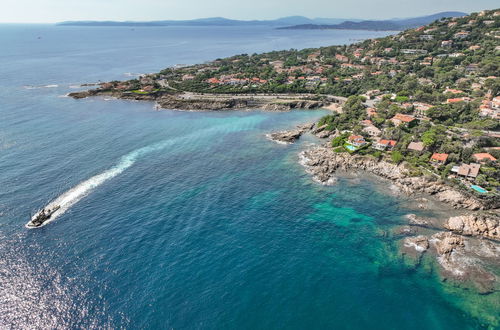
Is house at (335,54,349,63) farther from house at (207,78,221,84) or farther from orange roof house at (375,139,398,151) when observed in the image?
orange roof house at (375,139,398,151)

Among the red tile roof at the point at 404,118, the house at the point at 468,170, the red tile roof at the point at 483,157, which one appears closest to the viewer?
the house at the point at 468,170

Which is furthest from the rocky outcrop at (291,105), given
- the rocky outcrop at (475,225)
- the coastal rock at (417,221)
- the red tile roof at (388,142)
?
the rocky outcrop at (475,225)

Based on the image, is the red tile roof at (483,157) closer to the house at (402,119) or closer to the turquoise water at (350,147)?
the house at (402,119)

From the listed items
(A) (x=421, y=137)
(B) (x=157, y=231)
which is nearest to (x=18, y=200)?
(B) (x=157, y=231)

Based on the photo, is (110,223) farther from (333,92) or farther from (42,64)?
(42,64)

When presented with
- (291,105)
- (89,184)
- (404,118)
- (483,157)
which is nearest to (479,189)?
(483,157)
